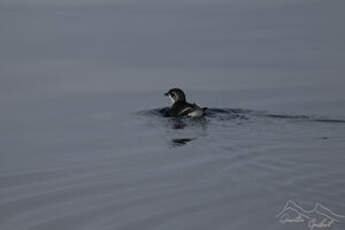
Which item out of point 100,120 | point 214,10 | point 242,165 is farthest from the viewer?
point 214,10

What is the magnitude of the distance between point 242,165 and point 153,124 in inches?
188

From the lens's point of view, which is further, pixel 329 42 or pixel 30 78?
pixel 329 42

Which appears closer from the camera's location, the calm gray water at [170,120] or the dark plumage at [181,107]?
the calm gray water at [170,120]

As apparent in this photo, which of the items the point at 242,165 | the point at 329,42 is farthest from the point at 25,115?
the point at 329,42

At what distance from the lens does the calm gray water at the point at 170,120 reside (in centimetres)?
1153

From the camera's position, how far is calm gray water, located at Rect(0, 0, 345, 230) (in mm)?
11531

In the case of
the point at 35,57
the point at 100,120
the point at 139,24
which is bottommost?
the point at 100,120

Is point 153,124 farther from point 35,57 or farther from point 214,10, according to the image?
point 214,10

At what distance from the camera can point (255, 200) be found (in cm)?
1147

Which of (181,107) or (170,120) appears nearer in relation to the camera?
(170,120)

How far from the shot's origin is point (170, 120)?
18750 mm

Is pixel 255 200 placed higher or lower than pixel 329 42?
lower

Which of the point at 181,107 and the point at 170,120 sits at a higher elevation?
the point at 181,107

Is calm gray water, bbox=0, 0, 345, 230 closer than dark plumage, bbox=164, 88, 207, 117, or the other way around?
calm gray water, bbox=0, 0, 345, 230
